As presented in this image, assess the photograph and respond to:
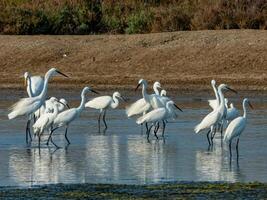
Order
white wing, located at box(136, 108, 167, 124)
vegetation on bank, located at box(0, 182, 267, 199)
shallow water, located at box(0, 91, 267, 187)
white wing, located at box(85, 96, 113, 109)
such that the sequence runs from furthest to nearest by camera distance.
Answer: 1. white wing, located at box(85, 96, 113, 109)
2. white wing, located at box(136, 108, 167, 124)
3. shallow water, located at box(0, 91, 267, 187)
4. vegetation on bank, located at box(0, 182, 267, 199)

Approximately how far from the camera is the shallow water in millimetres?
15195

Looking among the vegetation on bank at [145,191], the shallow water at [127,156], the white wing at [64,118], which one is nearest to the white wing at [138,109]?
the shallow water at [127,156]

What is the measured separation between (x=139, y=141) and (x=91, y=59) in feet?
45.5

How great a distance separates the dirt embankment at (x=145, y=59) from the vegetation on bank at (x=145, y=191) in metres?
15.8

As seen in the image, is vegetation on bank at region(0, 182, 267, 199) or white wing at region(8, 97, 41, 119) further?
white wing at region(8, 97, 41, 119)

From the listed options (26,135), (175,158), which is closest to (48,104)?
(26,135)

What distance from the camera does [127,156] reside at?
17.5m

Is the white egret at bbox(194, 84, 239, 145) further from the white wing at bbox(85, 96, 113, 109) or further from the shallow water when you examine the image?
the white wing at bbox(85, 96, 113, 109)

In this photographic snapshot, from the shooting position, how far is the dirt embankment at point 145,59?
3091 cm

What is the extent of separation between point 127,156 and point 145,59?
15702 millimetres

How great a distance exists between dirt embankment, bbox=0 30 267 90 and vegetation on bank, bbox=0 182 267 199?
1576 cm

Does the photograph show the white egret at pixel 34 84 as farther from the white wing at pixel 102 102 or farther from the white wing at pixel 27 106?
the white wing at pixel 27 106

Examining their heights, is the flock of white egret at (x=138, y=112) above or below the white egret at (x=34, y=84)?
below

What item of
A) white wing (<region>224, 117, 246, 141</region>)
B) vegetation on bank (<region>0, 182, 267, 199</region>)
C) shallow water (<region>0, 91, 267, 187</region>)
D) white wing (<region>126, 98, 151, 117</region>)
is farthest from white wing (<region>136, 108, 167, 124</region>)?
vegetation on bank (<region>0, 182, 267, 199</region>)
